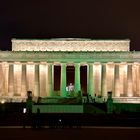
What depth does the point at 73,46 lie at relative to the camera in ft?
279

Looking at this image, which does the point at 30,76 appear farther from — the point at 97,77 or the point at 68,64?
the point at 97,77

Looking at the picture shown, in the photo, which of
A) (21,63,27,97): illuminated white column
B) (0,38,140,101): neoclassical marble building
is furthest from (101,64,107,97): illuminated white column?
(21,63,27,97): illuminated white column

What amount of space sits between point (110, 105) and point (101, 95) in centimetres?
2363

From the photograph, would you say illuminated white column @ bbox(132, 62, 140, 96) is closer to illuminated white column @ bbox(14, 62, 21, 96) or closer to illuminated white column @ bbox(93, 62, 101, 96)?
illuminated white column @ bbox(93, 62, 101, 96)

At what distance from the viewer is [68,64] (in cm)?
8475

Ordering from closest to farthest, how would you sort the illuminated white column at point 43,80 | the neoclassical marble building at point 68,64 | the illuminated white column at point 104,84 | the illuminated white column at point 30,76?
the neoclassical marble building at point 68,64 → the illuminated white column at point 104,84 → the illuminated white column at point 43,80 → the illuminated white column at point 30,76

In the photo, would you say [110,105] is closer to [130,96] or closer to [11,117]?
[11,117]

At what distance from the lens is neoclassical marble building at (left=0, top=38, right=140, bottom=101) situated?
8281 centimetres

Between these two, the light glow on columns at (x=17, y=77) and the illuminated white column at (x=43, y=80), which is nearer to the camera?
the light glow on columns at (x=17, y=77)

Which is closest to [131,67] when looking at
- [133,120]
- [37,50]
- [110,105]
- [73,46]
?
[73,46]

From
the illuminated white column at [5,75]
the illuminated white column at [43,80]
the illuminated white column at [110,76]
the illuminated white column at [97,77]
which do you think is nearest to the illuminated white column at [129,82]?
the illuminated white column at [110,76]

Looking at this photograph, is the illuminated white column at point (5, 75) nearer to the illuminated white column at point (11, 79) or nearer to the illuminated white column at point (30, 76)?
the illuminated white column at point (11, 79)

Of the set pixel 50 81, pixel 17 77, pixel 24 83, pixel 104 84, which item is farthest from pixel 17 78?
pixel 104 84

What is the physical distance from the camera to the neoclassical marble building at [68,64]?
82812 mm
